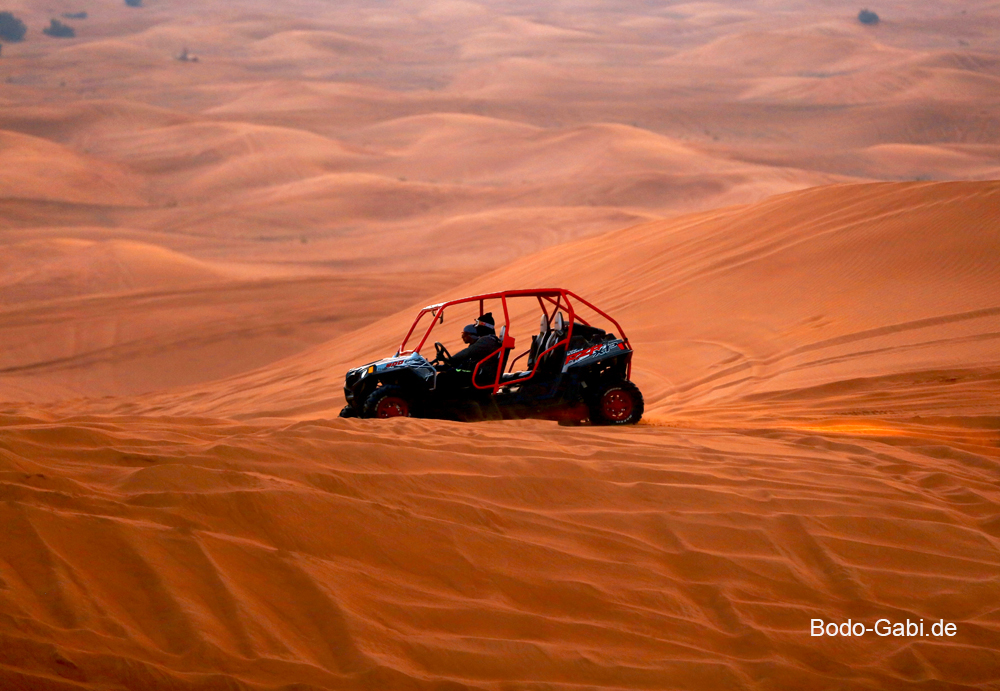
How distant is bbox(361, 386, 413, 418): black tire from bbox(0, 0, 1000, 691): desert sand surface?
3.90 ft

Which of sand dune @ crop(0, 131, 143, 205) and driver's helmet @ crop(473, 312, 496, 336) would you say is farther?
sand dune @ crop(0, 131, 143, 205)

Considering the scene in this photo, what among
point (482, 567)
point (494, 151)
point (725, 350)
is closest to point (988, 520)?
point (482, 567)

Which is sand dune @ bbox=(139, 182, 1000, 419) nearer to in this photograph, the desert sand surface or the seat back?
the desert sand surface

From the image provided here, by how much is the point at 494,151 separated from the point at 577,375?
32495 millimetres

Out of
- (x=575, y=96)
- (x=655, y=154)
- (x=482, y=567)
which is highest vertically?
(x=575, y=96)

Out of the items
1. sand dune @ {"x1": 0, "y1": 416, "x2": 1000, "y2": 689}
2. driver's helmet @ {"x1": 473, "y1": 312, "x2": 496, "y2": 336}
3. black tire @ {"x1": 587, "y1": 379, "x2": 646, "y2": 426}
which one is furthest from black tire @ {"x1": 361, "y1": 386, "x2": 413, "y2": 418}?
sand dune @ {"x1": 0, "y1": 416, "x2": 1000, "y2": 689}

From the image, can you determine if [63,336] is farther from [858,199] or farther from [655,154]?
[655,154]

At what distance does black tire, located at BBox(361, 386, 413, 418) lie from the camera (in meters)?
8.28

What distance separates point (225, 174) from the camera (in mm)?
34719

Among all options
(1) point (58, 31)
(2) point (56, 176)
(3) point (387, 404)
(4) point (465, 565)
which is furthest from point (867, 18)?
(4) point (465, 565)

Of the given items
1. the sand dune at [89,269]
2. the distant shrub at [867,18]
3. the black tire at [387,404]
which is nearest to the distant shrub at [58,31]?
the sand dune at [89,269]

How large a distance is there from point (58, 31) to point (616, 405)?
74.2m

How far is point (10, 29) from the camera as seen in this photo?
222 feet

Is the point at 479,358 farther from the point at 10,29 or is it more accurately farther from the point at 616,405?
the point at 10,29
